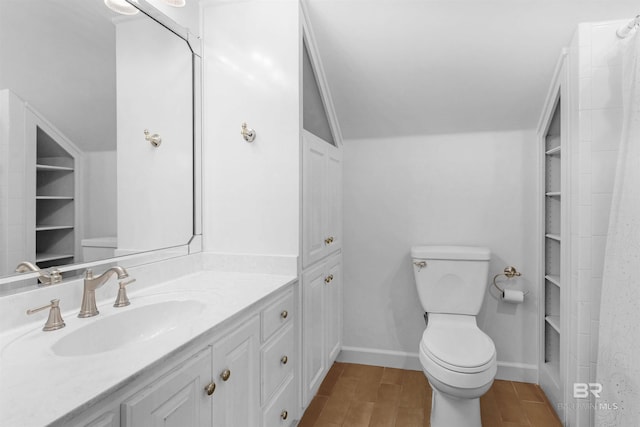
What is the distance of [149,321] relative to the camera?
129 cm

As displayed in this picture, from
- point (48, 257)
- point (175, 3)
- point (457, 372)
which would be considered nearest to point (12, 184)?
point (48, 257)

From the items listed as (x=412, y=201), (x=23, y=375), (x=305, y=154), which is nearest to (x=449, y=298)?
(x=412, y=201)

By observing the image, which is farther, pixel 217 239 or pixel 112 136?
pixel 217 239

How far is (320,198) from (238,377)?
1.12 metres

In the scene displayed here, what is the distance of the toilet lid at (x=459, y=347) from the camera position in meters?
1.64

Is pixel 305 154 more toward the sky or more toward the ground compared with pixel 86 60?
more toward the ground

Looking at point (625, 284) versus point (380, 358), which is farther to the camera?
point (380, 358)

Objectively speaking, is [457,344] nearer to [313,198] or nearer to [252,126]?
[313,198]

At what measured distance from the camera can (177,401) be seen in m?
0.93

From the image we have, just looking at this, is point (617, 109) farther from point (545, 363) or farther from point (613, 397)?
point (545, 363)

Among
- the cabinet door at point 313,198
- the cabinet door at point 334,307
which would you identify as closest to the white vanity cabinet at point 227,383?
the cabinet door at point 313,198

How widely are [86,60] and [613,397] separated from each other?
95.2 inches

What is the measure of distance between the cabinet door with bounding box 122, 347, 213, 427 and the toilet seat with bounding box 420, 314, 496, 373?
3.63 feet

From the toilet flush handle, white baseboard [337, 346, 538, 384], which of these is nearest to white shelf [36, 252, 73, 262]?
the toilet flush handle
